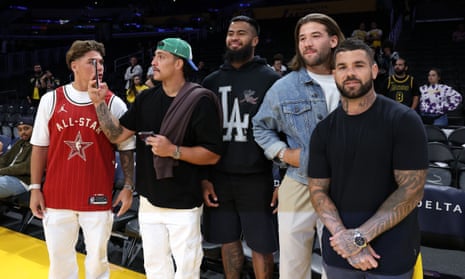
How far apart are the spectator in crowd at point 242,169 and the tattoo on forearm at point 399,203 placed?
891mm

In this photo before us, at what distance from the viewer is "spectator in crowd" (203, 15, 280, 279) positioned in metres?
2.58

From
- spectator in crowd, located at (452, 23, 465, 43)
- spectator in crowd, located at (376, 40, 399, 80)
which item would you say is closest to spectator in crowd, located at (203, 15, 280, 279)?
spectator in crowd, located at (376, 40, 399, 80)

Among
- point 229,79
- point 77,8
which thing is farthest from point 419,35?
point 77,8

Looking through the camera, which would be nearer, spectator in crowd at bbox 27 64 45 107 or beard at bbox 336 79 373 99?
beard at bbox 336 79 373 99

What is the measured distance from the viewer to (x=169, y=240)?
8.25ft

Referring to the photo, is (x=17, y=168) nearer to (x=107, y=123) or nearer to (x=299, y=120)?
(x=107, y=123)

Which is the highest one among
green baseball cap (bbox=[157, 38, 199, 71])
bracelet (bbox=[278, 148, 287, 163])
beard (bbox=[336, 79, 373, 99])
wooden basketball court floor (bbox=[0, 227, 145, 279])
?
green baseball cap (bbox=[157, 38, 199, 71])

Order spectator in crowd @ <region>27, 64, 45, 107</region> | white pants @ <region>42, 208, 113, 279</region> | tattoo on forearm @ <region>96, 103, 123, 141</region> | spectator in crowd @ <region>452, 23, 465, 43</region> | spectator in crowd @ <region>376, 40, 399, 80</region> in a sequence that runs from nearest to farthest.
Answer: tattoo on forearm @ <region>96, 103, 123, 141</region> < white pants @ <region>42, 208, 113, 279</region> < spectator in crowd @ <region>376, 40, 399, 80</region> < spectator in crowd @ <region>27, 64, 45, 107</region> < spectator in crowd @ <region>452, 23, 465, 43</region>

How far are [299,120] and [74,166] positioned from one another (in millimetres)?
1352

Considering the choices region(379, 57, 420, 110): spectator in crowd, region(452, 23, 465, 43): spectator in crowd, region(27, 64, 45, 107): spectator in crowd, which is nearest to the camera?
region(379, 57, 420, 110): spectator in crowd

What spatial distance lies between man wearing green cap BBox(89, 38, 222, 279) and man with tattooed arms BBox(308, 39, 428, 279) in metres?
0.77

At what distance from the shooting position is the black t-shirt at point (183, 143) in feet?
7.93

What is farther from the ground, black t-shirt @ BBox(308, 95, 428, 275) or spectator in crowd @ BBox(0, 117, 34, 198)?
black t-shirt @ BBox(308, 95, 428, 275)

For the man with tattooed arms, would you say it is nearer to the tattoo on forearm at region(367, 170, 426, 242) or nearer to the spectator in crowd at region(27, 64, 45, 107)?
the tattoo on forearm at region(367, 170, 426, 242)
